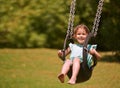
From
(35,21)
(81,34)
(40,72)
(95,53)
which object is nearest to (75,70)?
(95,53)

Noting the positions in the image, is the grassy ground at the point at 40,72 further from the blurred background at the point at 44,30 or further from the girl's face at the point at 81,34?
the girl's face at the point at 81,34

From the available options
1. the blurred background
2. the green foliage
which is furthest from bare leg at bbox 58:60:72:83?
the green foliage

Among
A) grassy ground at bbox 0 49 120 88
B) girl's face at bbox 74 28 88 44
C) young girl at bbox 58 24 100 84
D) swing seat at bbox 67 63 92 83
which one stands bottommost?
grassy ground at bbox 0 49 120 88

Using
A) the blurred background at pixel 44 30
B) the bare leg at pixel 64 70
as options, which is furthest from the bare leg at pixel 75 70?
the blurred background at pixel 44 30

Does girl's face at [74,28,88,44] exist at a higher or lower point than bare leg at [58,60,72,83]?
higher

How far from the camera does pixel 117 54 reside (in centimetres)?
1531

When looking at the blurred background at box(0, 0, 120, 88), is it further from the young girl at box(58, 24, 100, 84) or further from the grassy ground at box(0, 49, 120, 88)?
the young girl at box(58, 24, 100, 84)

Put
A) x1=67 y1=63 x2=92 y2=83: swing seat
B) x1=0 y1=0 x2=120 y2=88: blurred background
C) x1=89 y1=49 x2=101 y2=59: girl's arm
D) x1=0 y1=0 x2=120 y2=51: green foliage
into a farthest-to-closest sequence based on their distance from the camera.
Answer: x1=0 y1=0 x2=120 y2=51: green foliage
x1=0 y1=0 x2=120 y2=88: blurred background
x1=67 y1=63 x2=92 y2=83: swing seat
x1=89 y1=49 x2=101 y2=59: girl's arm

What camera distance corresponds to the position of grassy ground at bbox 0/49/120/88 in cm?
1029

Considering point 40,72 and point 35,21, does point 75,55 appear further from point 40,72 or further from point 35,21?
point 35,21

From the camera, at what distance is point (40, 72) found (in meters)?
12.4

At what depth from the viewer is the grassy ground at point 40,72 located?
33.8 ft

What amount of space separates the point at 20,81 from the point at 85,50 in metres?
4.03

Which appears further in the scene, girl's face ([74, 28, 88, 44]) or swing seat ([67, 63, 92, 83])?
girl's face ([74, 28, 88, 44])
